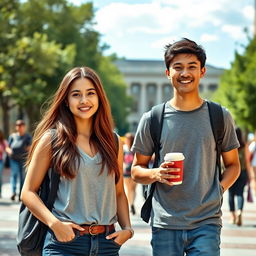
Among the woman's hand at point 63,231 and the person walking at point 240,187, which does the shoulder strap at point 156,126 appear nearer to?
the woman's hand at point 63,231

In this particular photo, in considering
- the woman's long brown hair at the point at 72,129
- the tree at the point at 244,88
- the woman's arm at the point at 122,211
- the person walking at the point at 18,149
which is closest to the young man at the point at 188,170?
the woman's arm at the point at 122,211

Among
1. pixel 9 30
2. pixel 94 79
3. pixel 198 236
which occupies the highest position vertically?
pixel 9 30

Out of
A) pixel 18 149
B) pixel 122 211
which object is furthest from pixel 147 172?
pixel 18 149

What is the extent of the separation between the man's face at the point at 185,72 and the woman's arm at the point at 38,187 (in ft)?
2.89

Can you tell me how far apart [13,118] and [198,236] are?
5927cm

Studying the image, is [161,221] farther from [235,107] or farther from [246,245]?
[235,107]

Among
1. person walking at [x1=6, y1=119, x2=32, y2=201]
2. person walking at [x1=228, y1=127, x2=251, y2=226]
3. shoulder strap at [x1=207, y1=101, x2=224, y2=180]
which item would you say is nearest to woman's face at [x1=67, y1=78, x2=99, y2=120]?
shoulder strap at [x1=207, y1=101, x2=224, y2=180]

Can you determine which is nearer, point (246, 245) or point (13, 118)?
point (246, 245)

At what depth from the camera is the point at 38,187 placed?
320cm

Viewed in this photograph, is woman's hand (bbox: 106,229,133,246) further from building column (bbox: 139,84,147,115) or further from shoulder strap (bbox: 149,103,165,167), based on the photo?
building column (bbox: 139,84,147,115)

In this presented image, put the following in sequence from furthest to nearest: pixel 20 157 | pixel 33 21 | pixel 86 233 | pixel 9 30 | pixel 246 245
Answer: pixel 33 21
pixel 9 30
pixel 20 157
pixel 246 245
pixel 86 233

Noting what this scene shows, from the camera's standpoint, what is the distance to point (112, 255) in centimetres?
320

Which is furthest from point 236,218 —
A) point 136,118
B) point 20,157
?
point 136,118

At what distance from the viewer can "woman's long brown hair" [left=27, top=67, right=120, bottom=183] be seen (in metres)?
3.20
